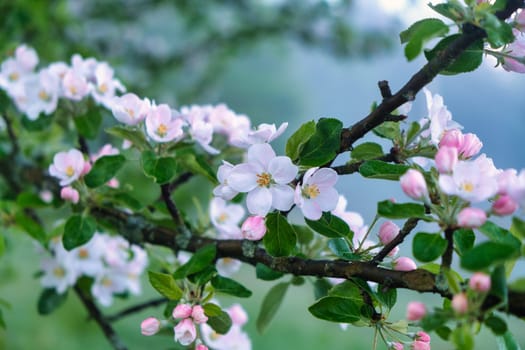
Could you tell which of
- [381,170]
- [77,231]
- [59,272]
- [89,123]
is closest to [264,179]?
[381,170]

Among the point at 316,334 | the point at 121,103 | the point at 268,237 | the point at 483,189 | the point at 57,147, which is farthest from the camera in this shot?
the point at 316,334

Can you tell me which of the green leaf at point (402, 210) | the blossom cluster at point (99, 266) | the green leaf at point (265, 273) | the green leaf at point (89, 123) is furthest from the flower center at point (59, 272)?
the green leaf at point (402, 210)

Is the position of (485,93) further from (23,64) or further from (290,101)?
(290,101)

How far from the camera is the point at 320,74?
15.6ft

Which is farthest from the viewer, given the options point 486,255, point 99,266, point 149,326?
point 99,266

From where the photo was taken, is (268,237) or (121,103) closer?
(268,237)

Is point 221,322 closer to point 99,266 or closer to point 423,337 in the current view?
point 423,337

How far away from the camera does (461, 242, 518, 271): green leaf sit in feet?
1.36

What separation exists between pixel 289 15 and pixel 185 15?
1.89 ft

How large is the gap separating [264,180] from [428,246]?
0.52 feet

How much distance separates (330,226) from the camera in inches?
22.8

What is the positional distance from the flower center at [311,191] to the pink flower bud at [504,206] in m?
0.15

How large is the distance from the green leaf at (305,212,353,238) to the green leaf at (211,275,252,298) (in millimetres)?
123

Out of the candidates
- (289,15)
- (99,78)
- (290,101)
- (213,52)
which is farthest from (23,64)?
(290,101)
